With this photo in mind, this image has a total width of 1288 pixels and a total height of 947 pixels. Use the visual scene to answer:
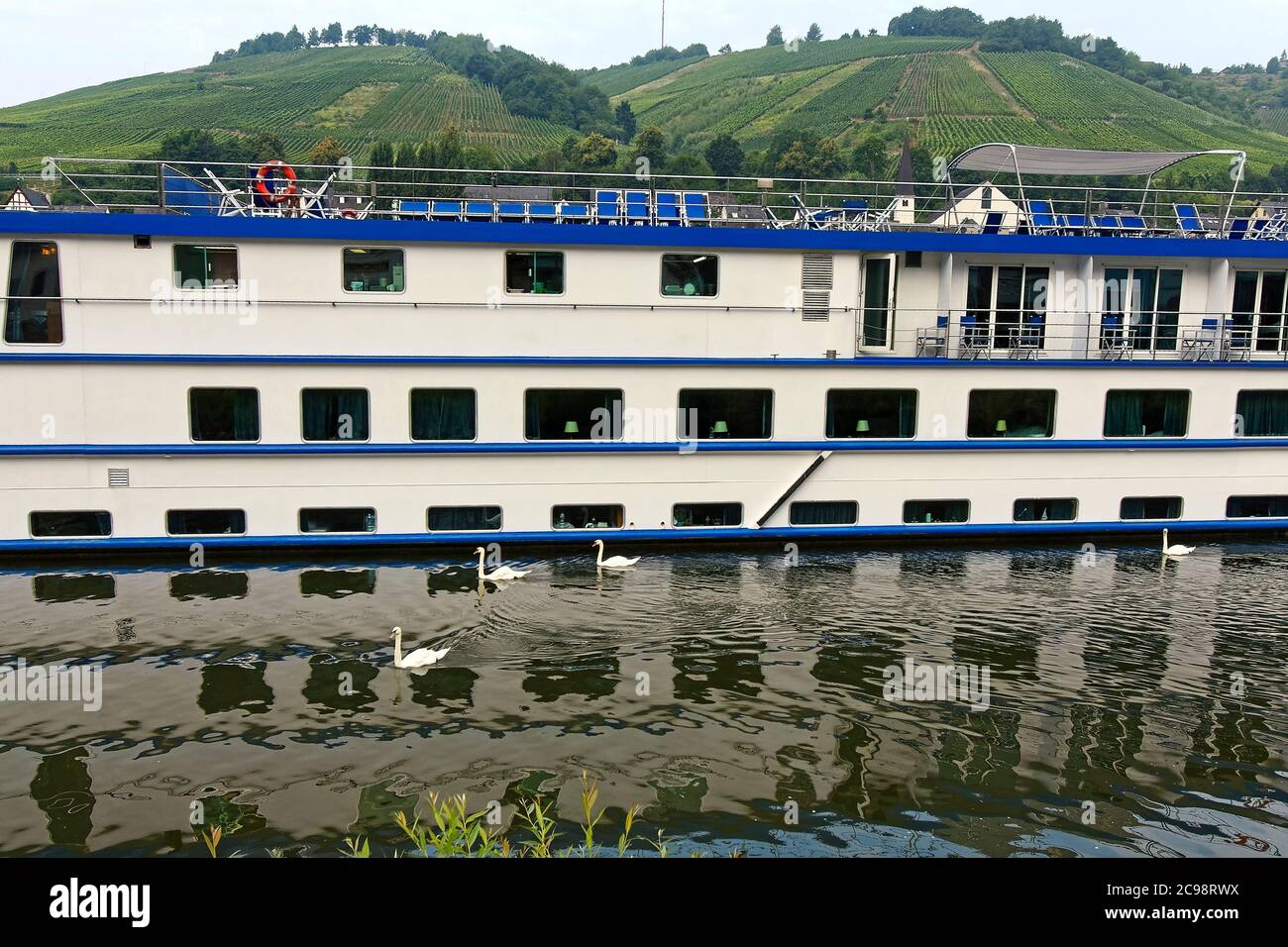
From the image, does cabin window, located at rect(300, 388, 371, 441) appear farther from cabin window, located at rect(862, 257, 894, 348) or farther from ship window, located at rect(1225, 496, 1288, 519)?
ship window, located at rect(1225, 496, 1288, 519)

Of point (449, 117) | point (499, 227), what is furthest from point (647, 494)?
point (449, 117)

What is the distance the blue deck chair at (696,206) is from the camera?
18719 mm

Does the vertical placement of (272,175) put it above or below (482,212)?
above

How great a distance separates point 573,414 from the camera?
57.4 ft

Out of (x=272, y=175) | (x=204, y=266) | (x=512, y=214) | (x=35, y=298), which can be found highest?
(x=272, y=175)

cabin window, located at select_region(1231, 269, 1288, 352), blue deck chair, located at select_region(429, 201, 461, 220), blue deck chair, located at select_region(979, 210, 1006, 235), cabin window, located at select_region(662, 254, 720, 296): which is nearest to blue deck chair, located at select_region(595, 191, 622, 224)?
cabin window, located at select_region(662, 254, 720, 296)

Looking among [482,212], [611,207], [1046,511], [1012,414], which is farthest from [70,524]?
[1046,511]

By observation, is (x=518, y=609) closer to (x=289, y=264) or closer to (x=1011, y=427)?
(x=289, y=264)

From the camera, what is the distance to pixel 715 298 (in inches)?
697

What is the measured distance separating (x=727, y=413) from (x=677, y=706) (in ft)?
24.2

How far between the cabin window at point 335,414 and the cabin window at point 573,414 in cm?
271

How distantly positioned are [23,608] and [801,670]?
1098 cm

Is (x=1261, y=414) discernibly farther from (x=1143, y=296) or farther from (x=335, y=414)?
(x=335, y=414)

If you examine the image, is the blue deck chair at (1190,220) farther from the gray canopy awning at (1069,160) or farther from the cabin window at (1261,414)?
the cabin window at (1261,414)
